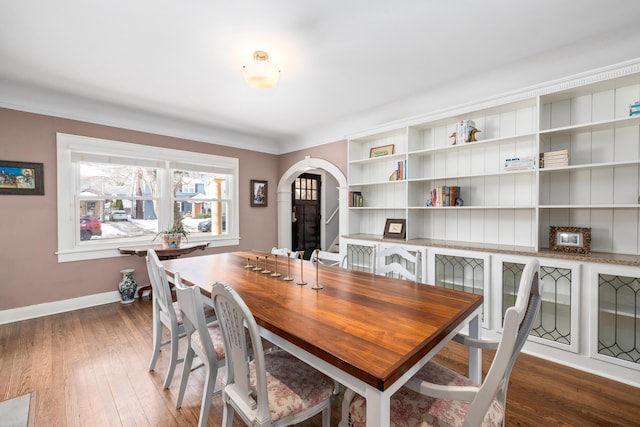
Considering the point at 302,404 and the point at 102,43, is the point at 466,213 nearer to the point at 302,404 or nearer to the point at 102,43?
the point at 302,404

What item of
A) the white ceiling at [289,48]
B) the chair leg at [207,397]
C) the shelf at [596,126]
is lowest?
the chair leg at [207,397]

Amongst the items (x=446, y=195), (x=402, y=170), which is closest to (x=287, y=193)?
(x=402, y=170)

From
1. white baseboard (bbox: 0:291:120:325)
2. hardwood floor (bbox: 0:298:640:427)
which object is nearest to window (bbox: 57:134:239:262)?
white baseboard (bbox: 0:291:120:325)

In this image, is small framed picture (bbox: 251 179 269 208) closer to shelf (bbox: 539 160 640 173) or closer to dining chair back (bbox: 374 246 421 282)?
dining chair back (bbox: 374 246 421 282)

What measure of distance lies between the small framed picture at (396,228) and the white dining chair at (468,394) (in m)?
2.32

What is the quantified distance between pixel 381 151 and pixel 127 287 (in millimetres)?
3882

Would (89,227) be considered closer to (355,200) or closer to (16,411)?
(16,411)

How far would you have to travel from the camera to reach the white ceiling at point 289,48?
6.48 feet

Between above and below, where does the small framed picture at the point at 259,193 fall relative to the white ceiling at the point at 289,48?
below

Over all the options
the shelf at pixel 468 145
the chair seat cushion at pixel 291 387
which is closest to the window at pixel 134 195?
the shelf at pixel 468 145

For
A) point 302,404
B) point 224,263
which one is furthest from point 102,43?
point 302,404

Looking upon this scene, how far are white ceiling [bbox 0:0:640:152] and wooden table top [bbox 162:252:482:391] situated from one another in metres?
1.84

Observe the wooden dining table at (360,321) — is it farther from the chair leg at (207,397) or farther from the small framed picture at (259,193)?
the small framed picture at (259,193)

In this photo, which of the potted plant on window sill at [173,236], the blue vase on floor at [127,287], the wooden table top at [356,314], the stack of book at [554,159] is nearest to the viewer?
the wooden table top at [356,314]
